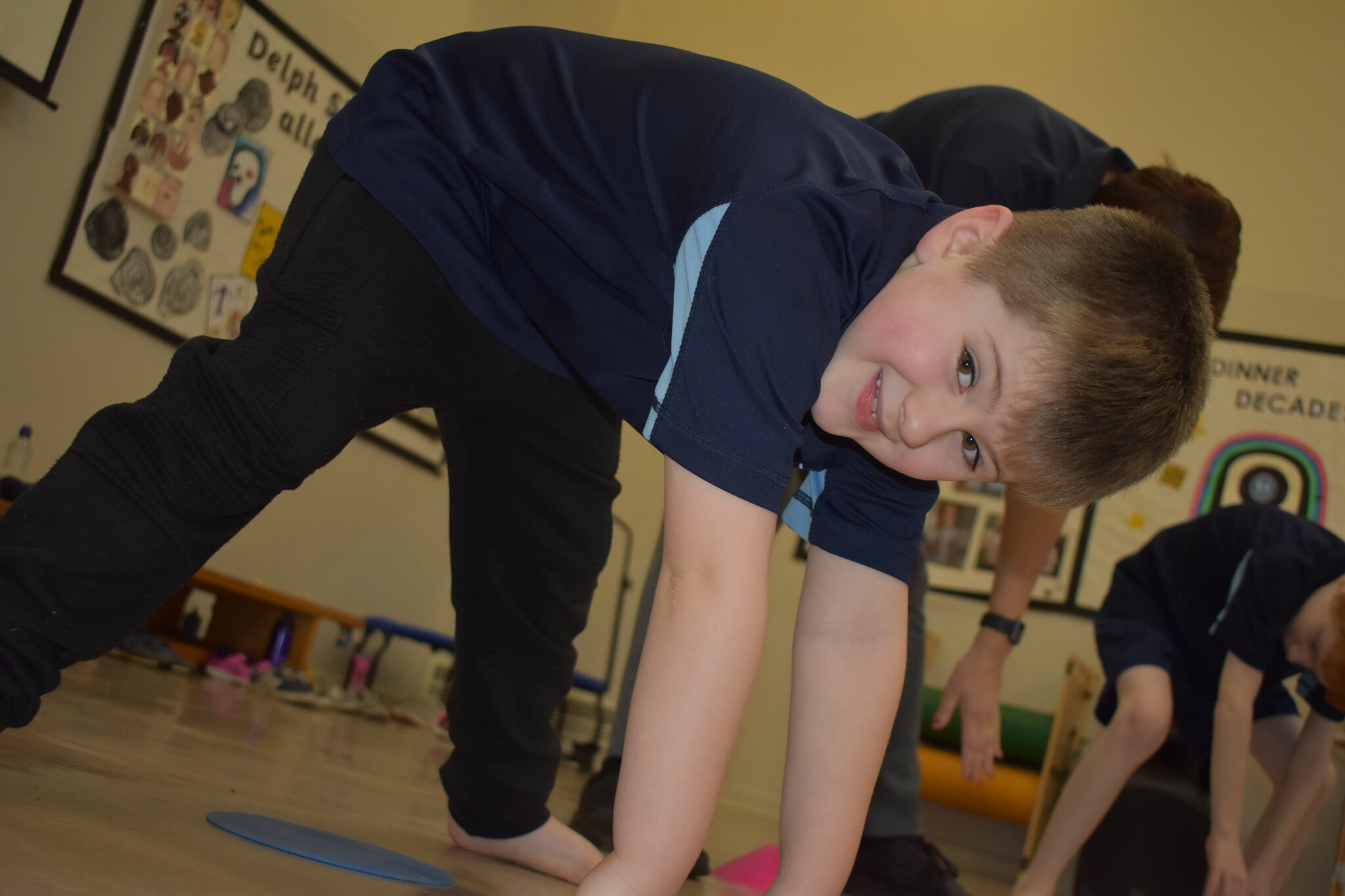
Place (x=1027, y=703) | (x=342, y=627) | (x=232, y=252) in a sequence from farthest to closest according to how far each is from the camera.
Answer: (x=1027, y=703) < (x=342, y=627) < (x=232, y=252)

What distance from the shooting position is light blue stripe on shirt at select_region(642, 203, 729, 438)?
74 centimetres

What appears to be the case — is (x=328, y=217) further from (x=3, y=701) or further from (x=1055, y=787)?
(x=1055, y=787)

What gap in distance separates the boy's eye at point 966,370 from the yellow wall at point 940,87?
8.77 feet

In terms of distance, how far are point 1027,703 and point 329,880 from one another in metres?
3.61

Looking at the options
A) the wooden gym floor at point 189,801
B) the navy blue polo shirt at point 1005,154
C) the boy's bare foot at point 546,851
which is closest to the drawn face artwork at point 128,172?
the wooden gym floor at point 189,801

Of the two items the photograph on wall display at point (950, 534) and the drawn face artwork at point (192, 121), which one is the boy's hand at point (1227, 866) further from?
the drawn face artwork at point (192, 121)

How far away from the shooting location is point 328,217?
0.92 m

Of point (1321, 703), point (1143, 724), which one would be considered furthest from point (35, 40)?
point (1321, 703)

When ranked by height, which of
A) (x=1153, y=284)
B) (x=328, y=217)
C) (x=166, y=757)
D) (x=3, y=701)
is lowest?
(x=166, y=757)

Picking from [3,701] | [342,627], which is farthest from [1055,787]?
[3,701]

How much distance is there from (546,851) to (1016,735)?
2.78 meters

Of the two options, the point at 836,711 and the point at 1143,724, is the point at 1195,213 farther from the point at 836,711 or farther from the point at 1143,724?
the point at 1143,724

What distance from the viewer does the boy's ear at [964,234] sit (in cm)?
84

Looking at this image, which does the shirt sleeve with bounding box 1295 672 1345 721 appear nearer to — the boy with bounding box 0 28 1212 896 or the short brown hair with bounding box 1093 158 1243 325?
the short brown hair with bounding box 1093 158 1243 325
